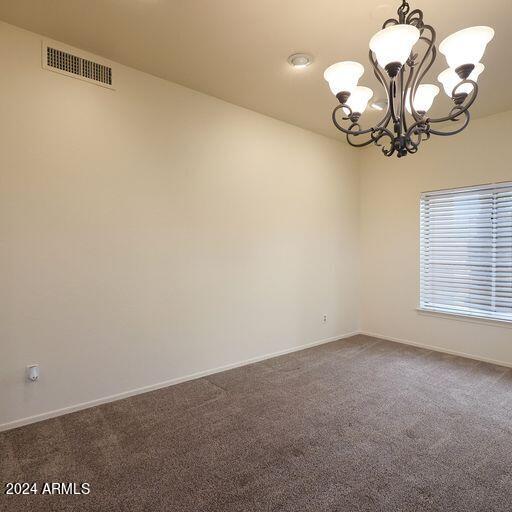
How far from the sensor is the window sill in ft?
12.5

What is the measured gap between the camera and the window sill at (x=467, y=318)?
3798 millimetres

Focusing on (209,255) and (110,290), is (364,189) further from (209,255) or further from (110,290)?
(110,290)

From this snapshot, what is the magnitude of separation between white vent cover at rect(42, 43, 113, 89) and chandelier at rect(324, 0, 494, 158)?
1.90m

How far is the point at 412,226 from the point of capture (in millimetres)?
4543

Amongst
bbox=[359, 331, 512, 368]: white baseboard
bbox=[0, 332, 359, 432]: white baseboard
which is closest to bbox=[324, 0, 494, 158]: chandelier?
bbox=[0, 332, 359, 432]: white baseboard

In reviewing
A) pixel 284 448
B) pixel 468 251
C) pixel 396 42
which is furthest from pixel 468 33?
pixel 468 251

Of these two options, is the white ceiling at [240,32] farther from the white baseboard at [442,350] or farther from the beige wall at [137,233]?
the white baseboard at [442,350]

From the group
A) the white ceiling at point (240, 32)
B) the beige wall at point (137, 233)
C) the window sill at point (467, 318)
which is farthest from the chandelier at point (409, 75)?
the window sill at point (467, 318)

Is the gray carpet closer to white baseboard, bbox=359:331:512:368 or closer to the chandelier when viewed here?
white baseboard, bbox=359:331:512:368

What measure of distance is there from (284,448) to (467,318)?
9.93ft

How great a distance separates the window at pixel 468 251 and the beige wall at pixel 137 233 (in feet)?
4.98

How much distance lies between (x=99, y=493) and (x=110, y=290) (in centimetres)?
149

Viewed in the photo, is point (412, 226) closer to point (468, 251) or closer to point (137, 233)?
point (468, 251)

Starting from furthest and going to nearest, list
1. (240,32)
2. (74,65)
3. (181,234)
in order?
(181,234), (74,65), (240,32)
